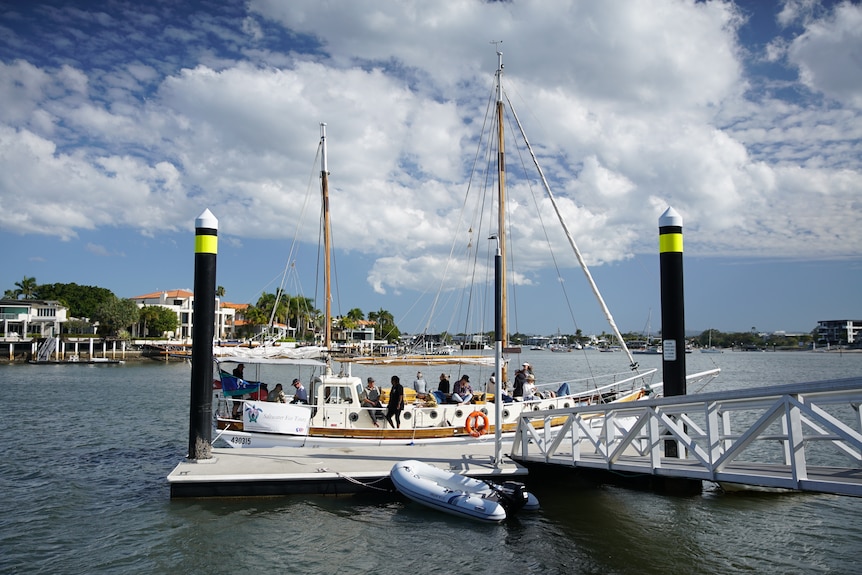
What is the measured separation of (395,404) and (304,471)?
4414 mm

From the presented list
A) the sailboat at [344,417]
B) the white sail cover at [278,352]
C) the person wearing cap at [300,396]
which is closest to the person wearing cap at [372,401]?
the sailboat at [344,417]

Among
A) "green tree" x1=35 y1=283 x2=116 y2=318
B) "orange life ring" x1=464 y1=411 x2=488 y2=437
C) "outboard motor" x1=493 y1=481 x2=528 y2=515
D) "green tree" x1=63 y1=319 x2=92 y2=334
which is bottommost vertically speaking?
"outboard motor" x1=493 y1=481 x2=528 y2=515

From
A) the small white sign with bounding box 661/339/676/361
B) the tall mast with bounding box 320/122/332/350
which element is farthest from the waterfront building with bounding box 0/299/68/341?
the small white sign with bounding box 661/339/676/361

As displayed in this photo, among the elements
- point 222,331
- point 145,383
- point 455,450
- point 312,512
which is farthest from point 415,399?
point 222,331

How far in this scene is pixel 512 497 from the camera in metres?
14.0

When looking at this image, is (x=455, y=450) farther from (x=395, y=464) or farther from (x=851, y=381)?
(x=851, y=381)

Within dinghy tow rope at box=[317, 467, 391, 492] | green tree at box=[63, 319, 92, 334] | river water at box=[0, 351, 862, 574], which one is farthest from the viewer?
green tree at box=[63, 319, 92, 334]

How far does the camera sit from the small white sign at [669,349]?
580 inches

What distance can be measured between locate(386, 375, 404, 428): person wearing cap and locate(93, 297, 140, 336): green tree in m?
107

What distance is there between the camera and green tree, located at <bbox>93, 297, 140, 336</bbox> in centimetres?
11212

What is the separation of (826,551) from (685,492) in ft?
12.9

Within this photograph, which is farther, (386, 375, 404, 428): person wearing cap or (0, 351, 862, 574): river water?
(386, 375, 404, 428): person wearing cap

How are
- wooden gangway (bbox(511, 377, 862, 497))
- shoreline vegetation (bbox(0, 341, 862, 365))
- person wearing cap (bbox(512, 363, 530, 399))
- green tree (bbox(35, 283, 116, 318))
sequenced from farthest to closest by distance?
green tree (bbox(35, 283, 116, 318)) < shoreline vegetation (bbox(0, 341, 862, 365)) < person wearing cap (bbox(512, 363, 530, 399)) < wooden gangway (bbox(511, 377, 862, 497))

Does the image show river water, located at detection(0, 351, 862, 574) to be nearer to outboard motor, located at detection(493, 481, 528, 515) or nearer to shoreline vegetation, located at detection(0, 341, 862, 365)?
outboard motor, located at detection(493, 481, 528, 515)
